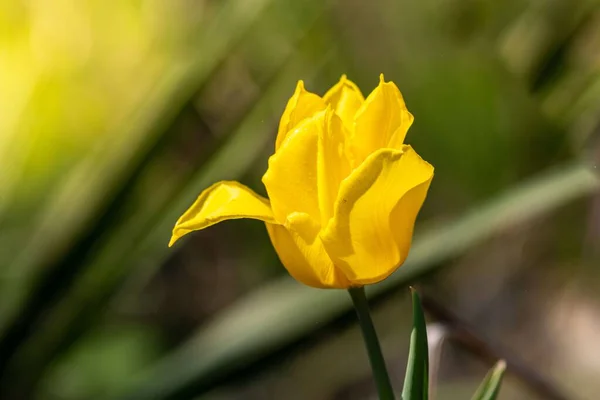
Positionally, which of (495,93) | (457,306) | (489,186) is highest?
(495,93)

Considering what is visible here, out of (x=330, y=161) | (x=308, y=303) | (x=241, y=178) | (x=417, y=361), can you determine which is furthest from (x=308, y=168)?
(x=241, y=178)

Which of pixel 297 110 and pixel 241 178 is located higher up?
pixel 241 178

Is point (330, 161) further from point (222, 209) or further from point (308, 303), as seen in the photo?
point (308, 303)

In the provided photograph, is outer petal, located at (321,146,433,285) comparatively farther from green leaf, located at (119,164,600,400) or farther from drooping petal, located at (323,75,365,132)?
green leaf, located at (119,164,600,400)

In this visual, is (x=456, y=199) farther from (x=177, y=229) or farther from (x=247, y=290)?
(x=177, y=229)

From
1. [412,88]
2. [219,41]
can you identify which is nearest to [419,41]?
[412,88]

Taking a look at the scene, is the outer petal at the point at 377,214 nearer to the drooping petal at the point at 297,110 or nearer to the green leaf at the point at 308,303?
the drooping petal at the point at 297,110

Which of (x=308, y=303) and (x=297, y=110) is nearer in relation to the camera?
(x=297, y=110)
